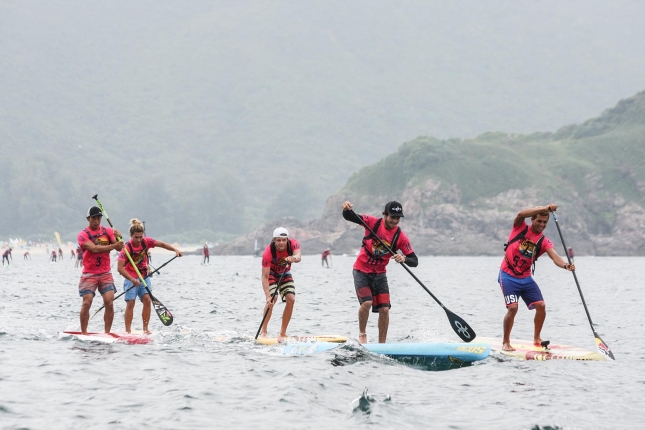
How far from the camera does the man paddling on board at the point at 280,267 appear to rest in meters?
15.5

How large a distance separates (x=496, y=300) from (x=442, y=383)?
2012 centimetres

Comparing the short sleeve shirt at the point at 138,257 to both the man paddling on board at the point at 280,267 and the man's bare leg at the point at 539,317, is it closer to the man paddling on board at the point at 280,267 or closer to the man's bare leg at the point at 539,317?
the man paddling on board at the point at 280,267

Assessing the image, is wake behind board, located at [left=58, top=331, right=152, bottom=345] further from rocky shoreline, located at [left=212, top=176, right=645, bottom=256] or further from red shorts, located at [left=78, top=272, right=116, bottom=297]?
rocky shoreline, located at [left=212, top=176, right=645, bottom=256]

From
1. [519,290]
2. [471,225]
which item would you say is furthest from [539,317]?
[471,225]

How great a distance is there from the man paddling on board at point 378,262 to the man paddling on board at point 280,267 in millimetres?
1386

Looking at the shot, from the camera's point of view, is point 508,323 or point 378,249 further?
point 508,323

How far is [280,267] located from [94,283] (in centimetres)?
372

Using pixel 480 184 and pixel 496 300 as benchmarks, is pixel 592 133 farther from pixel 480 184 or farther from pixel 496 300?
pixel 496 300

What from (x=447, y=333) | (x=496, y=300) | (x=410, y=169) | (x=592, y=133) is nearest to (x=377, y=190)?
(x=410, y=169)

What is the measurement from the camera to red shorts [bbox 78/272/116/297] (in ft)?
52.1

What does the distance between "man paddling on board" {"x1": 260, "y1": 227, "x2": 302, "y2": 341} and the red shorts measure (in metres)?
3.16

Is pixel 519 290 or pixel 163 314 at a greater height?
pixel 519 290

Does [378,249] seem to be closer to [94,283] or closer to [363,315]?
[363,315]

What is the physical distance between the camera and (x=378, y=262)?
1477 centimetres
